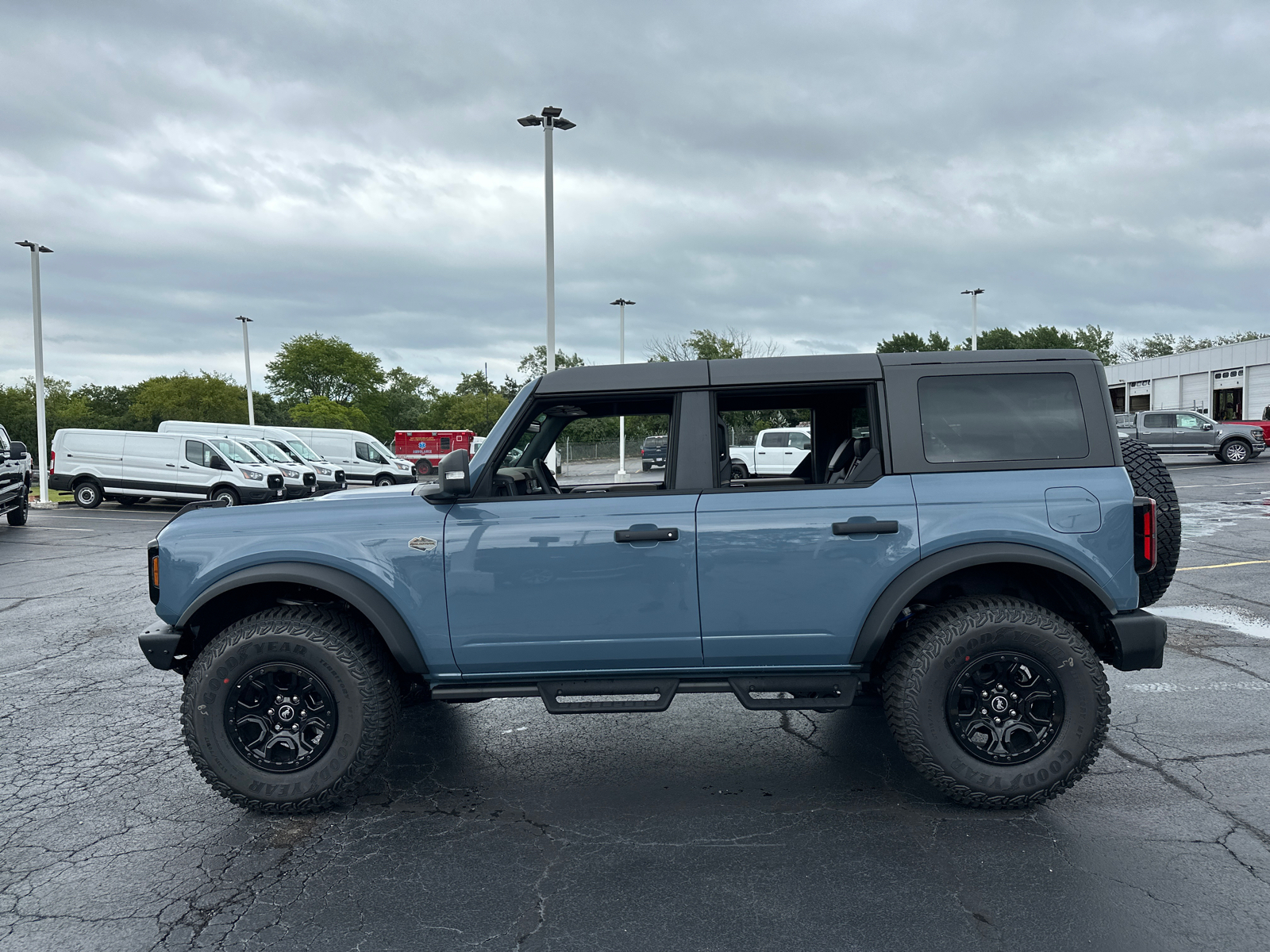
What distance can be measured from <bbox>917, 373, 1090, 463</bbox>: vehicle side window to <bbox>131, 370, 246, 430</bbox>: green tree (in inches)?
3689

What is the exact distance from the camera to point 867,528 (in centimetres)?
362

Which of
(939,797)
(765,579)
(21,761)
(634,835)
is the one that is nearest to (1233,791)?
(939,797)

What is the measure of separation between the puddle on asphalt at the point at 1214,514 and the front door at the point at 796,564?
10.1 metres

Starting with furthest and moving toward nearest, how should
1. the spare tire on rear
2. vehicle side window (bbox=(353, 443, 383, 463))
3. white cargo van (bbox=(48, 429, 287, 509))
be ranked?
vehicle side window (bbox=(353, 443, 383, 463)), white cargo van (bbox=(48, 429, 287, 509)), the spare tire on rear

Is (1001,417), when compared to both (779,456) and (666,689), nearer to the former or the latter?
(666,689)

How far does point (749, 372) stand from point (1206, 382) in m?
52.6

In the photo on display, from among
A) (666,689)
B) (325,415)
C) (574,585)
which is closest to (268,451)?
(574,585)

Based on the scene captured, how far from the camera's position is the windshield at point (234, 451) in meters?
21.8

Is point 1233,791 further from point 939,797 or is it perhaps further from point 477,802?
point 477,802

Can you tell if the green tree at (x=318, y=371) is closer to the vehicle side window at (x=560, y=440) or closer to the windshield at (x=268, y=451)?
the windshield at (x=268, y=451)

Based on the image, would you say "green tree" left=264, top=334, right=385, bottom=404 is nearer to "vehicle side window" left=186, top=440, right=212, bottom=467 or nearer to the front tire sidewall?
"vehicle side window" left=186, top=440, right=212, bottom=467

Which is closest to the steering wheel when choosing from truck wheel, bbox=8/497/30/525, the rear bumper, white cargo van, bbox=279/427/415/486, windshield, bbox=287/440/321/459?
the rear bumper

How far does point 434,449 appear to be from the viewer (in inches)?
1891

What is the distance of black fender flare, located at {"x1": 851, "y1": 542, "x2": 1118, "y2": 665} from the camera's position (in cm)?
360
